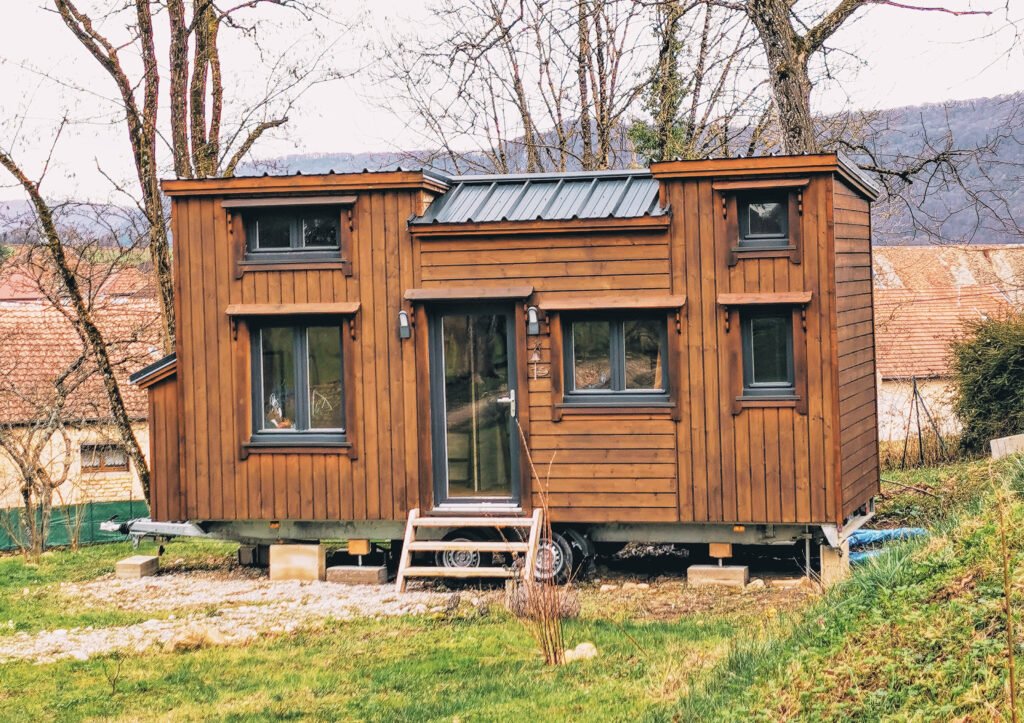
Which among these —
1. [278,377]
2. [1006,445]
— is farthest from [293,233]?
[1006,445]

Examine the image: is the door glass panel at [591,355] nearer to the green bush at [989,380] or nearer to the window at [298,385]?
the window at [298,385]

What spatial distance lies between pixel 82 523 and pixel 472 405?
27.6 feet

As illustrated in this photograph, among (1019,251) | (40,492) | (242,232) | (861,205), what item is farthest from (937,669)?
(1019,251)

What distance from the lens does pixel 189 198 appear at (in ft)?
41.0

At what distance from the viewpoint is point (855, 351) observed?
481 inches

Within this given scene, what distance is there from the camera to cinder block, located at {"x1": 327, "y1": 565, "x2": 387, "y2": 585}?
41.0 ft

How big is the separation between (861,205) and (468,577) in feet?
17.3

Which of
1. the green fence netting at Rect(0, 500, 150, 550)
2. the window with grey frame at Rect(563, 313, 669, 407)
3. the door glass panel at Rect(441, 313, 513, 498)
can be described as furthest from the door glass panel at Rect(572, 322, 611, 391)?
the green fence netting at Rect(0, 500, 150, 550)

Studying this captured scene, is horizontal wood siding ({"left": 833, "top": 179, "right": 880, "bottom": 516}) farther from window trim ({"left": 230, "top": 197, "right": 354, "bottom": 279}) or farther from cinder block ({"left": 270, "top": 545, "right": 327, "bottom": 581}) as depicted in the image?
cinder block ({"left": 270, "top": 545, "right": 327, "bottom": 581})

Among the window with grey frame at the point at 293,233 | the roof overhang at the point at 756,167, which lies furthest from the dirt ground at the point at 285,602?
the roof overhang at the point at 756,167

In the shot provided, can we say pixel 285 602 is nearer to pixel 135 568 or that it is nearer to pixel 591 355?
pixel 135 568

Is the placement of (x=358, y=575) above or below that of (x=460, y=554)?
below

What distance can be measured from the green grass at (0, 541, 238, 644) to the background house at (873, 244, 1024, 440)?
1251 cm

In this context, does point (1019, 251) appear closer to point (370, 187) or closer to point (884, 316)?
point (884, 316)
